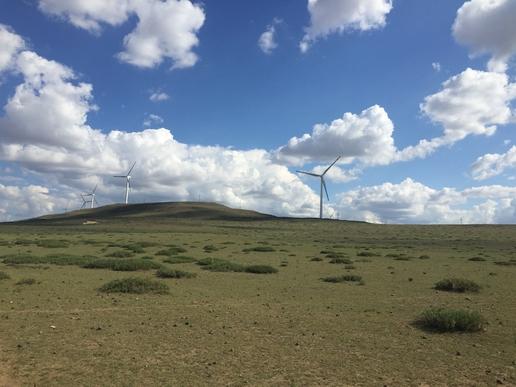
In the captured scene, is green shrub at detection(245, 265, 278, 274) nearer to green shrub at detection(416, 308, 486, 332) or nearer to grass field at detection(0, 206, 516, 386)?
grass field at detection(0, 206, 516, 386)

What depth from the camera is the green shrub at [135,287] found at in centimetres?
2164

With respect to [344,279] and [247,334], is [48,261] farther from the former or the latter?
[247,334]

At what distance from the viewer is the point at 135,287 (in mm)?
21781

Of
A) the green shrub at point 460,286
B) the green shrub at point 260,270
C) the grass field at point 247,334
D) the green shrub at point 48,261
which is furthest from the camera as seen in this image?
the green shrub at point 48,261

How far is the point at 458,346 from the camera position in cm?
1356

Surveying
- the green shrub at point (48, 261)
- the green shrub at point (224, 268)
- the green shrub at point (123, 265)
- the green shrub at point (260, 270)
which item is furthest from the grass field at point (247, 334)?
the green shrub at point (48, 261)

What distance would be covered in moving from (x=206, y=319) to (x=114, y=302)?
195 inches

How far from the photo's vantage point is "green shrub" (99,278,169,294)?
71.0 feet

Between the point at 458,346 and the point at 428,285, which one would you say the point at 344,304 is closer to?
the point at 458,346

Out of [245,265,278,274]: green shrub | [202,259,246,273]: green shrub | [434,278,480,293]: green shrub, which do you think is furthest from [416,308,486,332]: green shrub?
[202,259,246,273]: green shrub

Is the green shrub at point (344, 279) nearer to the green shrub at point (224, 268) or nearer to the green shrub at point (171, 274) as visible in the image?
the green shrub at point (224, 268)

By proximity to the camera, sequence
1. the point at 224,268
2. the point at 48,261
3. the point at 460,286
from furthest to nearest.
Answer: the point at 48,261 → the point at 224,268 → the point at 460,286

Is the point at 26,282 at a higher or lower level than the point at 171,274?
lower

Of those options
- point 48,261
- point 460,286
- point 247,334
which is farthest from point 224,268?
point 247,334
